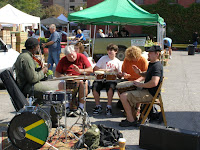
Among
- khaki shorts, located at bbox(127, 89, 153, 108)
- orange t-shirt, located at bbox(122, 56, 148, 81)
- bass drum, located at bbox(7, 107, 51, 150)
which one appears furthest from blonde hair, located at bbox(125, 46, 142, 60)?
bass drum, located at bbox(7, 107, 51, 150)

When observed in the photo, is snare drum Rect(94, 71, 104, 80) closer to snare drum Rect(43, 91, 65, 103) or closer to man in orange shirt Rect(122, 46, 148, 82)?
man in orange shirt Rect(122, 46, 148, 82)

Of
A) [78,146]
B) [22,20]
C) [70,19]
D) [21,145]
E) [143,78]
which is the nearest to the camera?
[21,145]

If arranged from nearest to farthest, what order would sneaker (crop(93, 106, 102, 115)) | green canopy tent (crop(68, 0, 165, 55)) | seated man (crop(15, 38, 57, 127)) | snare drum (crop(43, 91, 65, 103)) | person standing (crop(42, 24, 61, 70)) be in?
snare drum (crop(43, 91, 65, 103)), seated man (crop(15, 38, 57, 127)), sneaker (crop(93, 106, 102, 115)), green canopy tent (crop(68, 0, 165, 55)), person standing (crop(42, 24, 61, 70))

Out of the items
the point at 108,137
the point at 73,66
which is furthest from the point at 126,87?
the point at 108,137

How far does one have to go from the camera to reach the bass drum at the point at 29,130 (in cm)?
437

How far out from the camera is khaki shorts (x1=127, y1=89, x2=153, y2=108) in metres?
5.86

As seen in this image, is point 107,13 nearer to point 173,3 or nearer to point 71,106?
point 71,106

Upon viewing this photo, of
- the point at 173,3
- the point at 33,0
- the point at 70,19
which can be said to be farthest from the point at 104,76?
the point at 33,0

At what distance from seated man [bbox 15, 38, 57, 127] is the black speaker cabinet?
1.79 meters

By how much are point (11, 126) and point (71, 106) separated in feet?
7.22

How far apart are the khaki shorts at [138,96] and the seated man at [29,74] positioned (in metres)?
1.45

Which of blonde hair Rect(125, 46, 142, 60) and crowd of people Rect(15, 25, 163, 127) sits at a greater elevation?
blonde hair Rect(125, 46, 142, 60)

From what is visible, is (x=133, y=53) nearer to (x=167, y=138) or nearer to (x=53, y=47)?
(x=167, y=138)

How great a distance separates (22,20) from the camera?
17.9m
